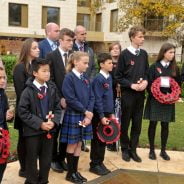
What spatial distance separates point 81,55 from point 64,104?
2.18 feet

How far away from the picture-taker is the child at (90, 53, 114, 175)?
16.3 feet

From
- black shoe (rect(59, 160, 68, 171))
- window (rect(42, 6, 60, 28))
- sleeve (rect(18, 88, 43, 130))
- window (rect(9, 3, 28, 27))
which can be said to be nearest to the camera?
sleeve (rect(18, 88, 43, 130))

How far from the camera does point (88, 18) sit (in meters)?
40.0

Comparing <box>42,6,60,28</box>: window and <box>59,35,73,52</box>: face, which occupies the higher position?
<box>42,6,60,28</box>: window

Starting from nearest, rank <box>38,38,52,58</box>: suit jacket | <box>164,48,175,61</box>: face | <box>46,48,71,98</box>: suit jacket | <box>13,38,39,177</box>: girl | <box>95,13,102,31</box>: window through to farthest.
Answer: <box>13,38,39,177</box>: girl < <box>46,48,71,98</box>: suit jacket < <box>38,38,52,58</box>: suit jacket < <box>164,48,175,61</box>: face < <box>95,13,102,31</box>: window

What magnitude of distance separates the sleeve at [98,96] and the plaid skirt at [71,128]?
31 centimetres

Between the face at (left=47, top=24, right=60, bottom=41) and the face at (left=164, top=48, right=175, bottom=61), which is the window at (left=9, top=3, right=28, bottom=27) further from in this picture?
the face at (left=164, top=48, right=175, bottom=61)

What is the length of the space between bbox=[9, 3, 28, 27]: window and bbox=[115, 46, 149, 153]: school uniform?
3053cm

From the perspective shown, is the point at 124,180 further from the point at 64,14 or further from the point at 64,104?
the point at 64,14

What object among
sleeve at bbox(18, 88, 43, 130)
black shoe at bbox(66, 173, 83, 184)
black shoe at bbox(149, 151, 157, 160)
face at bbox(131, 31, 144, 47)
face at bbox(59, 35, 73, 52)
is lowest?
black shoe at bbox(66, 173, 83, 184)

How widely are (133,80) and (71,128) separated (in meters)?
1.36

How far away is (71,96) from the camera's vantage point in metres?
4.62

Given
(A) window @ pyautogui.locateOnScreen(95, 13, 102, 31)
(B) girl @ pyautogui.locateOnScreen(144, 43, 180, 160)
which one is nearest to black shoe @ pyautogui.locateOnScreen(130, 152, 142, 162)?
(B) girl @ pyautogui.locateOnScreen(144, 43, 180, 160)

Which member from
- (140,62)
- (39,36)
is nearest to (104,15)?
(39,36)
